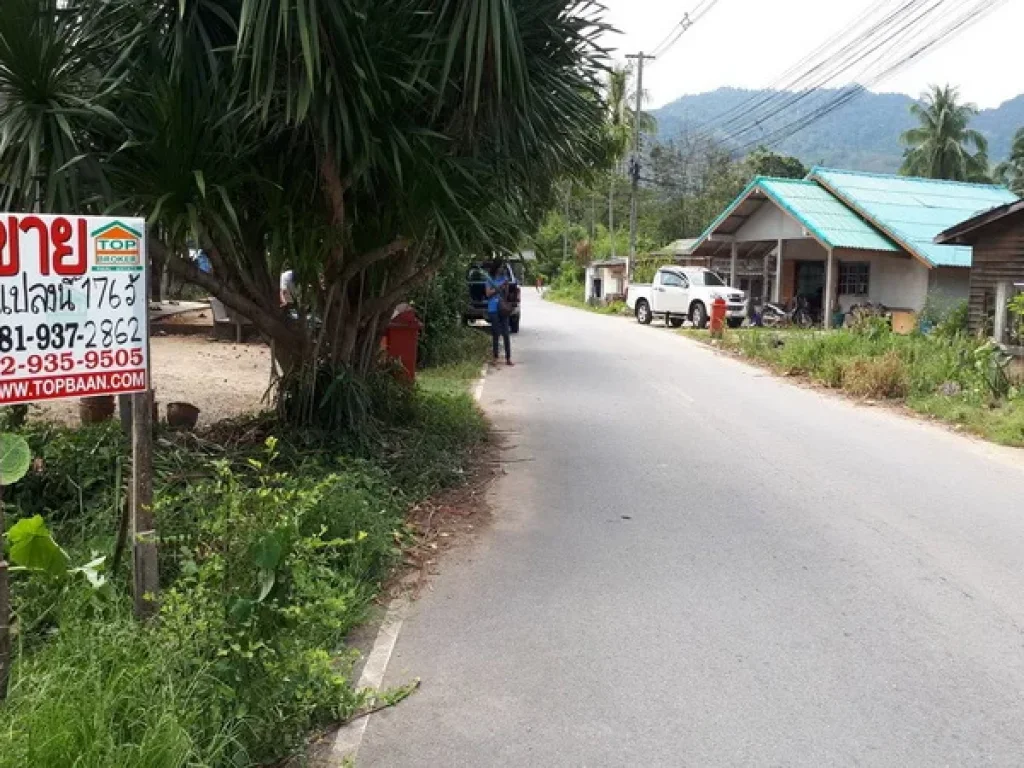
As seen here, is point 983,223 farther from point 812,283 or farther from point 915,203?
point 812,283

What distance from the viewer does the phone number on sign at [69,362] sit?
3162mm

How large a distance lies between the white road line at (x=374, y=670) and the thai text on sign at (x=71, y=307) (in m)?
1.59

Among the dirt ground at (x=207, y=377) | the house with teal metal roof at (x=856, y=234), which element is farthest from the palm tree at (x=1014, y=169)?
the dirt ground at (x=207, y=377)

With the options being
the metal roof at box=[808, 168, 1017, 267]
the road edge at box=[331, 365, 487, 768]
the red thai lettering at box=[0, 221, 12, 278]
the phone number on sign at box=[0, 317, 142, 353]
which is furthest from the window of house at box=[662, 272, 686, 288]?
the red thai lettering at box=[0, 221, 12, 278]

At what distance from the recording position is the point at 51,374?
3270 mm

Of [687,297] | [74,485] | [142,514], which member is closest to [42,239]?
[142,514]

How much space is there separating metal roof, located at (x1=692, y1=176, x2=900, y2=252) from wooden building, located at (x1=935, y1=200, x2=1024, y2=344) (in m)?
7.26

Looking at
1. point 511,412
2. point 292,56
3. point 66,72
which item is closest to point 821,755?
point 292,56

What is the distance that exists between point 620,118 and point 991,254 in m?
9.33

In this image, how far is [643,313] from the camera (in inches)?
1196

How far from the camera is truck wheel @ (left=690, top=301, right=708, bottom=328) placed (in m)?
26.9

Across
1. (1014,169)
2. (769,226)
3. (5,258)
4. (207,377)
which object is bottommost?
(207,377)

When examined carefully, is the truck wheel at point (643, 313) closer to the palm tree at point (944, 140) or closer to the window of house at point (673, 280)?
the window of house at point (673, 280)

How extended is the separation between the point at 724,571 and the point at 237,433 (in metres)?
4.12
